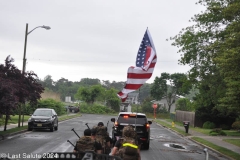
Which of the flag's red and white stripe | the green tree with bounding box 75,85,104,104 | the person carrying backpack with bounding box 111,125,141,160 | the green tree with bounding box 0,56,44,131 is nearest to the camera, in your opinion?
the person carrying backpack with bounding box 111,125,141,160

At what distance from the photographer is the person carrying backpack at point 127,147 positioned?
7387 mm

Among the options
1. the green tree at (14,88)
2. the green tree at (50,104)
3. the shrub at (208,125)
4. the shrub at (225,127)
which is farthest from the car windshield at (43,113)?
the green tree at (50,104)

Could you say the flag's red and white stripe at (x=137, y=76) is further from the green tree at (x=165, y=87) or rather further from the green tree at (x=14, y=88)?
the green tree at (x=165, y=87)

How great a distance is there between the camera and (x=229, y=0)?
24953 millimetres

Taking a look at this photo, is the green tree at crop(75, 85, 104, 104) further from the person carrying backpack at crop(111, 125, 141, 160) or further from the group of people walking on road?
the person carrying backpack at crop(111, 125, 141, 160)

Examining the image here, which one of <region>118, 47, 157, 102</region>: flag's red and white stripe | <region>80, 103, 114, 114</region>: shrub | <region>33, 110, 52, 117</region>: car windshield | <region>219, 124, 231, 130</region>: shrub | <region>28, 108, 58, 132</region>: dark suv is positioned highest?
<region>118, 47, 157, 102</region>: flag's red and white stripe

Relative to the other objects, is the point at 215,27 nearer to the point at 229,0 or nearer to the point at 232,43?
the point at 229,0

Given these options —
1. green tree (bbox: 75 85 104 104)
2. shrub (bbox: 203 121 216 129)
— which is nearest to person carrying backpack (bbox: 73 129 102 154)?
shrub (bbox: 203 121 216 129)

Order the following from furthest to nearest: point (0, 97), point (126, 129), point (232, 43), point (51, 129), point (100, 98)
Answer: point (100, 98) → point (51, 129) → point (0, 97) → point (232, 43) → point (126, 129)

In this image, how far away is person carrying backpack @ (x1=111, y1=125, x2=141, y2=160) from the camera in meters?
7.39

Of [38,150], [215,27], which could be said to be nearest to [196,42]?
[215,27]

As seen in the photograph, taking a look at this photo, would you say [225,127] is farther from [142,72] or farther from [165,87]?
[165,87]

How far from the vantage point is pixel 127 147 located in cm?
750

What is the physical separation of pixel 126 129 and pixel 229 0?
18400mm
